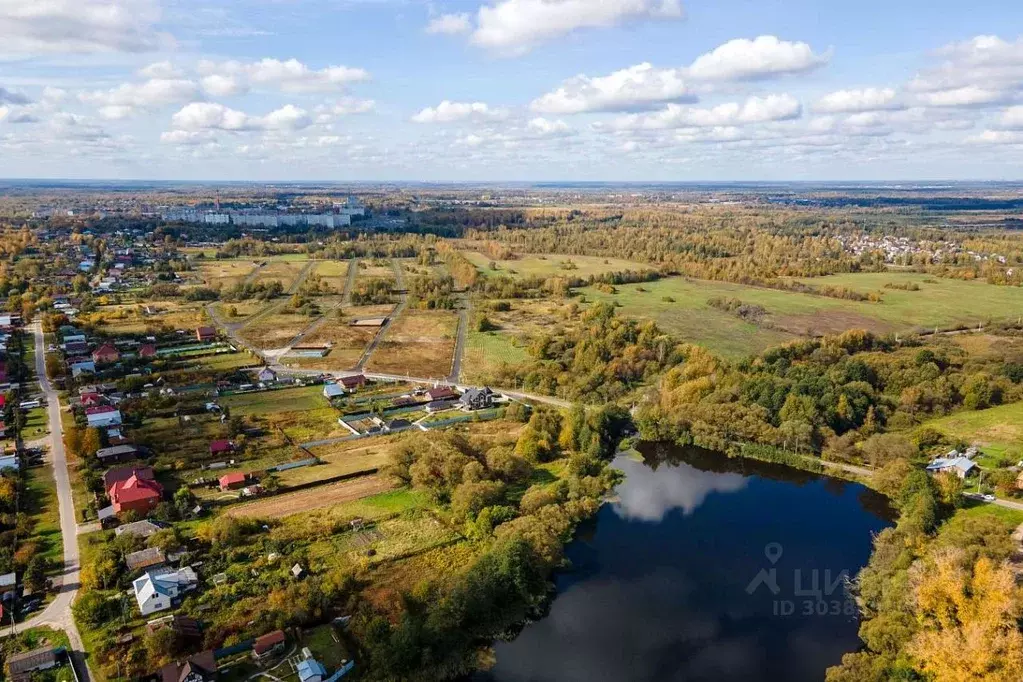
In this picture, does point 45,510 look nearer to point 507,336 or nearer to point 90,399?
point 90,399

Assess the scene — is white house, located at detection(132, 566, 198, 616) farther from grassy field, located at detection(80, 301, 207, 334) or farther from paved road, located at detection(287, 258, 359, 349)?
grassy field, located at detection(80, 301, 207, 334)

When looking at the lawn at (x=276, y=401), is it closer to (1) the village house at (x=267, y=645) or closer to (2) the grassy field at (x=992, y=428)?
(1) the village house at (x=267, y=645)

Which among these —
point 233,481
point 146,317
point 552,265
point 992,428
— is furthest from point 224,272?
point 992,428

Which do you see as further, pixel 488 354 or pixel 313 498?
pixel 488 354

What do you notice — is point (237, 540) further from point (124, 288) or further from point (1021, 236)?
point (1021, 236)

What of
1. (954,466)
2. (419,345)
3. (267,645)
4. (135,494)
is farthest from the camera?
(419,345)

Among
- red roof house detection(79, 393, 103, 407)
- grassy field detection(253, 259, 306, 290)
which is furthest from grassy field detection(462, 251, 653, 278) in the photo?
red roof house detection(79, 393, 103, 407)

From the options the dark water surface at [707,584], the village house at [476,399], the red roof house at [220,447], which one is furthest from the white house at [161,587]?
the village house at [476,399]
